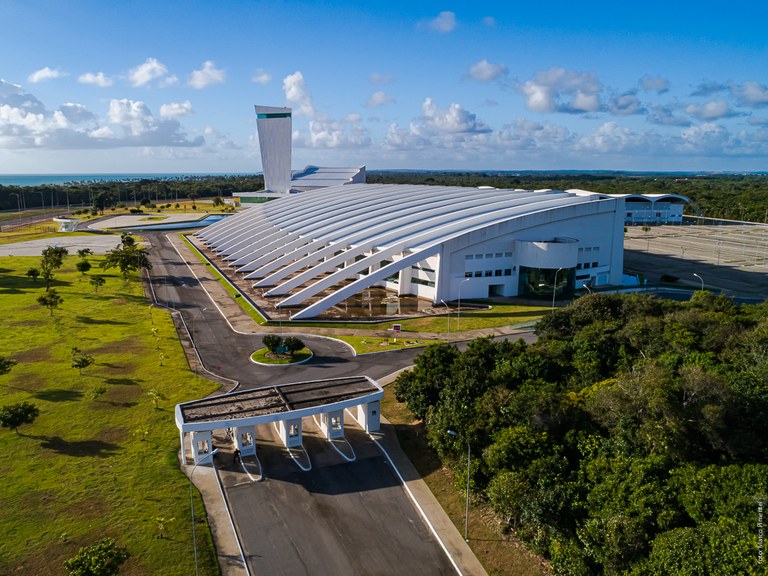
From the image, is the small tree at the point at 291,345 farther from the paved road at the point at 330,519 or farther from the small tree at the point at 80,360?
the small tree at the point at 80,360

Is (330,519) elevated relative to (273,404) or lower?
lower

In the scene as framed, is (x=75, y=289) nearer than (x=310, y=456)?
No

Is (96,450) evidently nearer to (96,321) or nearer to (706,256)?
(96,321)

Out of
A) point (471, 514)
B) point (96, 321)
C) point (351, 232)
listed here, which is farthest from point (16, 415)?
point (351, 232)

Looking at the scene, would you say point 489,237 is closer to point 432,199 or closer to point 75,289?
point 432,199

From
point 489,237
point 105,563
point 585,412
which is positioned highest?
point 489,237

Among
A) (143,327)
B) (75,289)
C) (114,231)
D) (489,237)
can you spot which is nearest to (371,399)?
(143,327)

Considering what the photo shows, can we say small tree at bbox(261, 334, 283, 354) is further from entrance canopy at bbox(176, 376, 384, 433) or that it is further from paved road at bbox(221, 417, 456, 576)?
paved road at bbox(221, 417, 456, 576)
